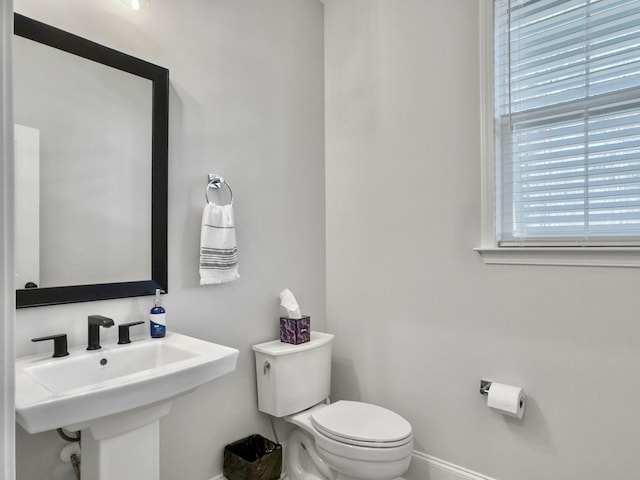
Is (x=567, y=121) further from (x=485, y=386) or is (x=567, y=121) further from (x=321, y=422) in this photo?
(x=321, y=422)

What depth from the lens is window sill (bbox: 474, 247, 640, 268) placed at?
1476 mm

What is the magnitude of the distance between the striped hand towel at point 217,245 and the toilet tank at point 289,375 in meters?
0.45

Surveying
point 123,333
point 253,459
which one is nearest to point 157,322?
point 123,333

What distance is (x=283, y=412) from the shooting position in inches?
75.9

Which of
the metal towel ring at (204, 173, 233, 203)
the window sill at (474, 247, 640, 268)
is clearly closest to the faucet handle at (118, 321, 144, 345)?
the metal towel ring at (204, 173, 233, 203)

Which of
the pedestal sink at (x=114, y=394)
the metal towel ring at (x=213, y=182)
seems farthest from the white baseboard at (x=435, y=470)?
the metal towel ring at (x=213, y=182)

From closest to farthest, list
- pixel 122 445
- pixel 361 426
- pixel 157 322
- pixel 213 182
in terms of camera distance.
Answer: pixel 122 445 → pixel 157 322 → pixel 361 426 → pixel 213 182

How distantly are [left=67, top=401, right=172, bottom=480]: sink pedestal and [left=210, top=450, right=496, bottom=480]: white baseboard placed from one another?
697 millimetres

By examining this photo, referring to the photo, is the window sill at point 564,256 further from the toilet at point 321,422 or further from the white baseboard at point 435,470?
the white baseboard at point 435,470

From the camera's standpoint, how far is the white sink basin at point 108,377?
98 centimetres

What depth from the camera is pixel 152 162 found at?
1.66m

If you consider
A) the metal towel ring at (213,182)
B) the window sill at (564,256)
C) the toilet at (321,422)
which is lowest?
the toilet at (321,422)

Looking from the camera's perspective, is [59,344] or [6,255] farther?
[59,344]

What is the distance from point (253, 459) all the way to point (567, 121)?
209cm
